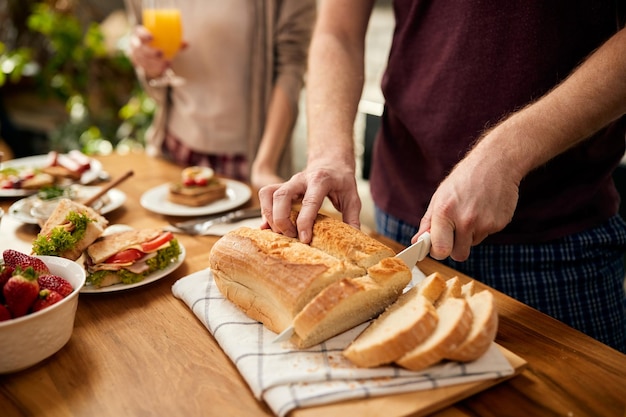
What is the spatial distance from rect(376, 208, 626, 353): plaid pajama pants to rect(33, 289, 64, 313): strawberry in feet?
4.19

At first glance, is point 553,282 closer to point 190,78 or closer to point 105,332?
point 105,332

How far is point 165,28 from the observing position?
2551 millimetres

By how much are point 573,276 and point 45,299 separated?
1.50 m

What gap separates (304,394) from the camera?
96 cm

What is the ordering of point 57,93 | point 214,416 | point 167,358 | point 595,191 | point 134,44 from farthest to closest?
point 57,93
point 134,44
point 595,191
point 167,358
point 214,416

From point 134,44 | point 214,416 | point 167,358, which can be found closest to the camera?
point 214,416

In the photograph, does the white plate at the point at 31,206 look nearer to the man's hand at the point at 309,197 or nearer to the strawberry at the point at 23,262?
the strawberry at the point at 23,262

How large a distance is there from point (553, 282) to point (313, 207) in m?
0.86

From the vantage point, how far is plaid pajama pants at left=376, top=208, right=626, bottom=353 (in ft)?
5.45

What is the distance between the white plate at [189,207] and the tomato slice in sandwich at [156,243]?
0.49 metres

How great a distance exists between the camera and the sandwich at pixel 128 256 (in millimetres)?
1385

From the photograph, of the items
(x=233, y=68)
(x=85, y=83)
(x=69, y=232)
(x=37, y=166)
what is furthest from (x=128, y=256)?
(x=85, y=83)

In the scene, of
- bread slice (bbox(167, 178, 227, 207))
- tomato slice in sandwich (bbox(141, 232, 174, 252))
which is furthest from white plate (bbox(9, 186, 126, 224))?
tomato slice in sandwich (bbox(141, 232, 174, 252))

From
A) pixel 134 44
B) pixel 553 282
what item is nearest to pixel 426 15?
pixel 553 282
